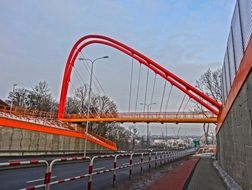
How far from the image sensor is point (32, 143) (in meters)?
33.9

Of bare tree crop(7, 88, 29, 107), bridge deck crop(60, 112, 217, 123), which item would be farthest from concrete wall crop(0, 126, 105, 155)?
bare tree crop(7, 88, 29, 107)

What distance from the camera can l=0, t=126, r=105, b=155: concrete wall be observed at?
97.4ft

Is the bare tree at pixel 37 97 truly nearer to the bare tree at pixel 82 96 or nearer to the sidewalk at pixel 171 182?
the bare tree at pixel 82 96

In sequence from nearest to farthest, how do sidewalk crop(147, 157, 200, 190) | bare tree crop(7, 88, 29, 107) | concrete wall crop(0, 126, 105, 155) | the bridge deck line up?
sidewalk crop(147, 157, 200, 190), concrete wall crop(0, 126, 105, 155), the bridge deck, bare tree crop(7, 88, 29, 107)

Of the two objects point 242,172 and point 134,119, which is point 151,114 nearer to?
point 134,119

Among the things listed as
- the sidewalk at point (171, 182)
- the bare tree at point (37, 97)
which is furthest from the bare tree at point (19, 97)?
the sidewalk at point (171, 182)

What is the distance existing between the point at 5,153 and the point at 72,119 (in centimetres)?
2895

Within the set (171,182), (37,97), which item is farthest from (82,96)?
(171,182)

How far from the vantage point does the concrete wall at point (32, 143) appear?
29688 millimetres

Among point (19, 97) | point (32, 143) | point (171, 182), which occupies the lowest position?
point (171, 182)

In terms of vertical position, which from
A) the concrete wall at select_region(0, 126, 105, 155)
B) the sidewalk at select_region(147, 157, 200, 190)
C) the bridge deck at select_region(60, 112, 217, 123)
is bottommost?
the sidewalk at select_region(147, 157, 200, 190)

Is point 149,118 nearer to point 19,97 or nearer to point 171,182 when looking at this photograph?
point 19,97

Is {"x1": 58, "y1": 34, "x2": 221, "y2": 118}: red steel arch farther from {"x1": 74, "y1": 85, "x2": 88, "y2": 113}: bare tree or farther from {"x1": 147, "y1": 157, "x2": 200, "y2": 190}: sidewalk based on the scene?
{"x1": 147, "y1": 157, "x2": 200, "y2": 190}: sidewalk

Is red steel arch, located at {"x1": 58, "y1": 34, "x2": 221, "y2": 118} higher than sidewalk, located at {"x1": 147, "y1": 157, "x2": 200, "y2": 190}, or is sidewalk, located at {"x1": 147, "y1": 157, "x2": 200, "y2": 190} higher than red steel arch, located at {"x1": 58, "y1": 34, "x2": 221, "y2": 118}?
red steel arch, located at {"x1": 58, "y1": 34, "x2": 221, "y2": 118}
